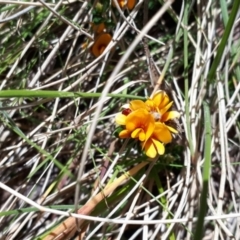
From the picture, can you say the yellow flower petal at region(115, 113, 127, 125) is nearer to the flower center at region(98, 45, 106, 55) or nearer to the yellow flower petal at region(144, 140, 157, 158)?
the yellow flower petal at region(144, 140, 157, 158)

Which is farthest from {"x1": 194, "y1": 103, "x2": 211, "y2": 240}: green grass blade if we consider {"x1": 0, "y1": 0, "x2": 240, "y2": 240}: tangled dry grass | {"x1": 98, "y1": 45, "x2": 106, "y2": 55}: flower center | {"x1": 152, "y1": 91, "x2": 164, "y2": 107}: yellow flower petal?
{"x1": 98, "y1": 45, "x2": 106, "y2": 55}: flower center

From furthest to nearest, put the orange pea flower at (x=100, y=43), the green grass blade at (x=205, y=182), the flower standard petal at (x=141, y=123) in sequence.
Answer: the orange pea flower at (x=100, y=43) < the flower standard petal at (x=141, y=123) < the green grass blade at (x=205, y=182)

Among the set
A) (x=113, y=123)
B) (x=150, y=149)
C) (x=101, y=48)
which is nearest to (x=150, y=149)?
(x=150, y=149)

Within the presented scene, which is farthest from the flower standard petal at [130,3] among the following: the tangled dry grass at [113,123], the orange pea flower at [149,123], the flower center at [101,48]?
the orange pea flower at [149,123]

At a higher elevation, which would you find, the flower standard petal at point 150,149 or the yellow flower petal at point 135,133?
the yellow flower petal at point 135,133

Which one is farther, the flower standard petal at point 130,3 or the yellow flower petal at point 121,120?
the flower standard petal at point 130,3

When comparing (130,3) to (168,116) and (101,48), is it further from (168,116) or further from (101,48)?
(168,116)

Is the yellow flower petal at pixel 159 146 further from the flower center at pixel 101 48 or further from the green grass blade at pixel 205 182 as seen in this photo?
the flower center at pixel 101 48
